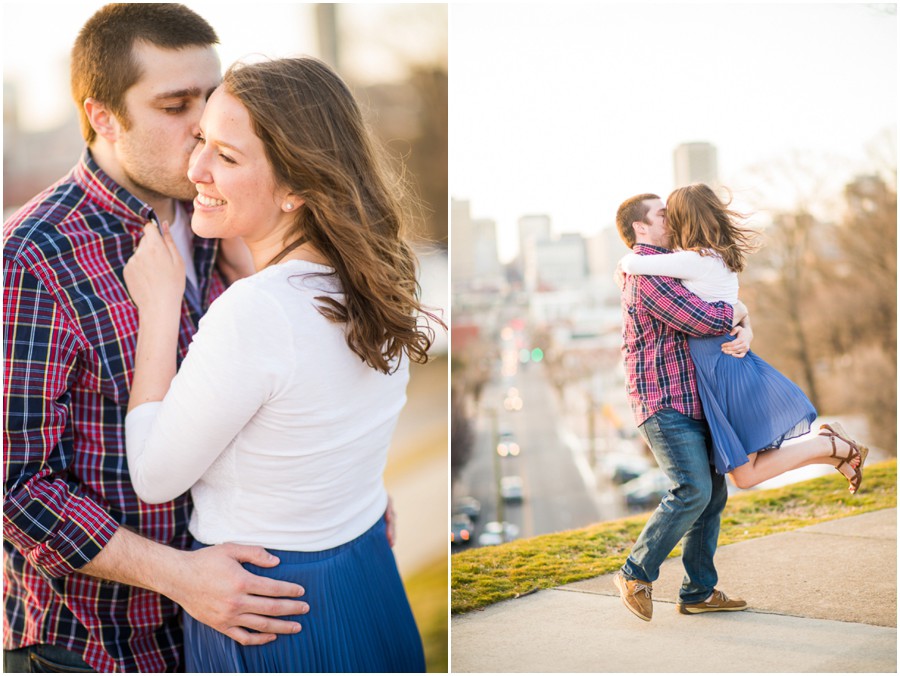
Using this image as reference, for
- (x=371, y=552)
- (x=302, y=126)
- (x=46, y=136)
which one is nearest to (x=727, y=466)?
(x=371, y=552)

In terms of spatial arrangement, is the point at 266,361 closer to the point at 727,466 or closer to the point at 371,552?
the point at 371,552

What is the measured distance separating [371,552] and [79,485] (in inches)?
27.3

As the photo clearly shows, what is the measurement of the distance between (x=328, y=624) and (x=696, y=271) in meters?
1.30

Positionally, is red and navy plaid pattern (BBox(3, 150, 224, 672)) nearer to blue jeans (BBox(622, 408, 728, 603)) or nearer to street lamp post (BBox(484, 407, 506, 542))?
street lamp post (BBox(484, 407, 506, 542))

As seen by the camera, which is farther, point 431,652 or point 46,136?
point 431,652

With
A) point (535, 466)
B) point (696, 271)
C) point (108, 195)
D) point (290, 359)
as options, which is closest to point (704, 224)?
point (696, 271)

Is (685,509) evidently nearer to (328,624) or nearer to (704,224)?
(704,224)

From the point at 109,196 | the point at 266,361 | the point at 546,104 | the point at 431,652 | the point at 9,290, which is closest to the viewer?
the point at 266,361

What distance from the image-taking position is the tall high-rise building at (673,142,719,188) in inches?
94.2

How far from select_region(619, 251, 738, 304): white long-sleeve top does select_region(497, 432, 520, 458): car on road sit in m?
0.79

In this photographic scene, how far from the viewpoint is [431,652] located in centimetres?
349

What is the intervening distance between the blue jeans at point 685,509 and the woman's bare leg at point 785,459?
0.22 ft

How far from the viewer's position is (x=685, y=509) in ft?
7.77

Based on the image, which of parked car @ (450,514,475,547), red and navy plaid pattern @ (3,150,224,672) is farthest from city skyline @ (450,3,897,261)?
red and navy plaid pattern @ (3,150,224,672)
